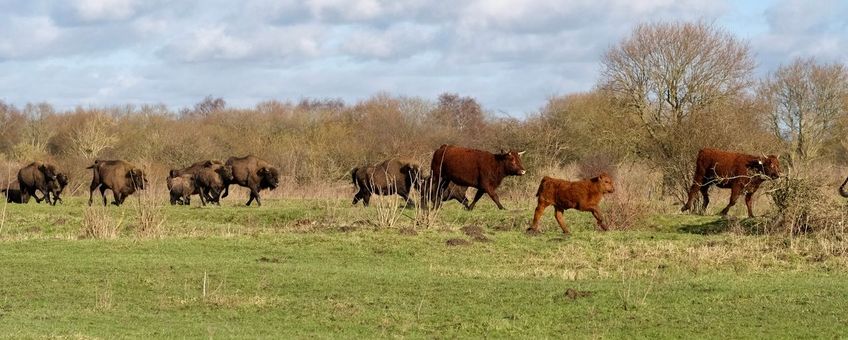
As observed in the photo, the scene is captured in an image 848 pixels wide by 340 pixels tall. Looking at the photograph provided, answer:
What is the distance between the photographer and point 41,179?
32.9m

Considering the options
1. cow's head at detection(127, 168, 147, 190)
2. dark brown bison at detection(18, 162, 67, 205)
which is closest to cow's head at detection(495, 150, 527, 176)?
cow's head at detection(127, 168, 147, 190)

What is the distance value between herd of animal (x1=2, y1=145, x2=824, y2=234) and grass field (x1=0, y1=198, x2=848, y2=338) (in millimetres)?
837

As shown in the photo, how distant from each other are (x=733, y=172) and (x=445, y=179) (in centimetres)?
675

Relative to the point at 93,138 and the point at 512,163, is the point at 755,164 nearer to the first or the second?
the point at 512,163

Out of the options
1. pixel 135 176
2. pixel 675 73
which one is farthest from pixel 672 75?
pixel 135 176

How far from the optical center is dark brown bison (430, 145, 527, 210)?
81.3ft

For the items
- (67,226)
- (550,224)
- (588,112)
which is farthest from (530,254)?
(588,112)

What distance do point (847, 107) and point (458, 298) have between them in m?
51.5

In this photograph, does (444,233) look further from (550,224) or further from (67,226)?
(67,226)

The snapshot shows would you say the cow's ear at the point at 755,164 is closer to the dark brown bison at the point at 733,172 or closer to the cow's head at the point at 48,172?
the dark brown bison at the point at 733,172

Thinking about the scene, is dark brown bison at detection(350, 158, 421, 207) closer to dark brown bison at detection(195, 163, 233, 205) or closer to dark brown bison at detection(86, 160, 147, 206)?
dark brown bison at detection(195, 163, 233, 205)

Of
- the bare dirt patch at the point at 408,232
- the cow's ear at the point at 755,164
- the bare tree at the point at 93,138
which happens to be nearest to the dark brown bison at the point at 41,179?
the bare dirt patch at the point at 408,232

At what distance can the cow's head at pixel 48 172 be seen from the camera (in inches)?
1281

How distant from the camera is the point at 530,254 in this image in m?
17.4
